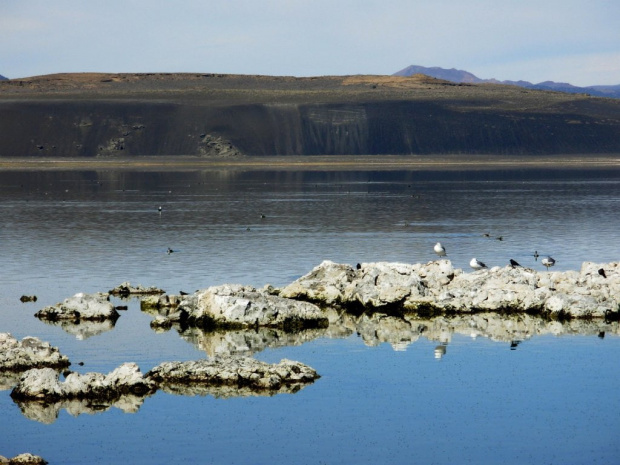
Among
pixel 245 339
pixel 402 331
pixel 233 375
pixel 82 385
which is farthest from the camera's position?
pixel 402 331

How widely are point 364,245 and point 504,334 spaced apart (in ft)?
72.4

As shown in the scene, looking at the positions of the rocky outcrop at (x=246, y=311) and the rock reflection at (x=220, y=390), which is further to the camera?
the rocky outcrop at (x=246, y=311)

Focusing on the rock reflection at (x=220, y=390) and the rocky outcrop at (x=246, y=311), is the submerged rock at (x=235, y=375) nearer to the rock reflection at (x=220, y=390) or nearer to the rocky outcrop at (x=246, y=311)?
the rock reflection at (x=220, y=390)

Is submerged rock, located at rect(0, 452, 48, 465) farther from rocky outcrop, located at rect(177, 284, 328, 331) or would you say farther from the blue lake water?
rocky outcrop, located at rect(177, 284, 328, 331)

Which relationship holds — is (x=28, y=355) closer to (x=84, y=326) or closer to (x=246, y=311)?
(x=84, y=326)

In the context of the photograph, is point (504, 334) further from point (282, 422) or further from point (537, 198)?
point (537, 198)

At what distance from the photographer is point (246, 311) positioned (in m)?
28.8

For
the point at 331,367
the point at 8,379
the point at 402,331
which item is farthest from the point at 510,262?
the point at 8,379

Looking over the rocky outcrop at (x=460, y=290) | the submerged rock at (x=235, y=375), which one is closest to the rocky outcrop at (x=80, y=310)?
the rocky outcrop at (x=460, y=290)

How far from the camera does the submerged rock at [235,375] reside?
21938 millimetres

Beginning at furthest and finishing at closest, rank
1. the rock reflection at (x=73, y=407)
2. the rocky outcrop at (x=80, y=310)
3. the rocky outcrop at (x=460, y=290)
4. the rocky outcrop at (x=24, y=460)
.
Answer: the rocky outcrop at (x=460, y=290)
the rocky outcrop at (x=80, y=310)
the rock reflection at (x=73, y=407)
the rocky outcrop at (x=24, y=460)

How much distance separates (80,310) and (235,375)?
943 cm

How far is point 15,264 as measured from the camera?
43.1 m

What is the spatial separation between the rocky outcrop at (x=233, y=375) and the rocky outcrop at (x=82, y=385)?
684mm
